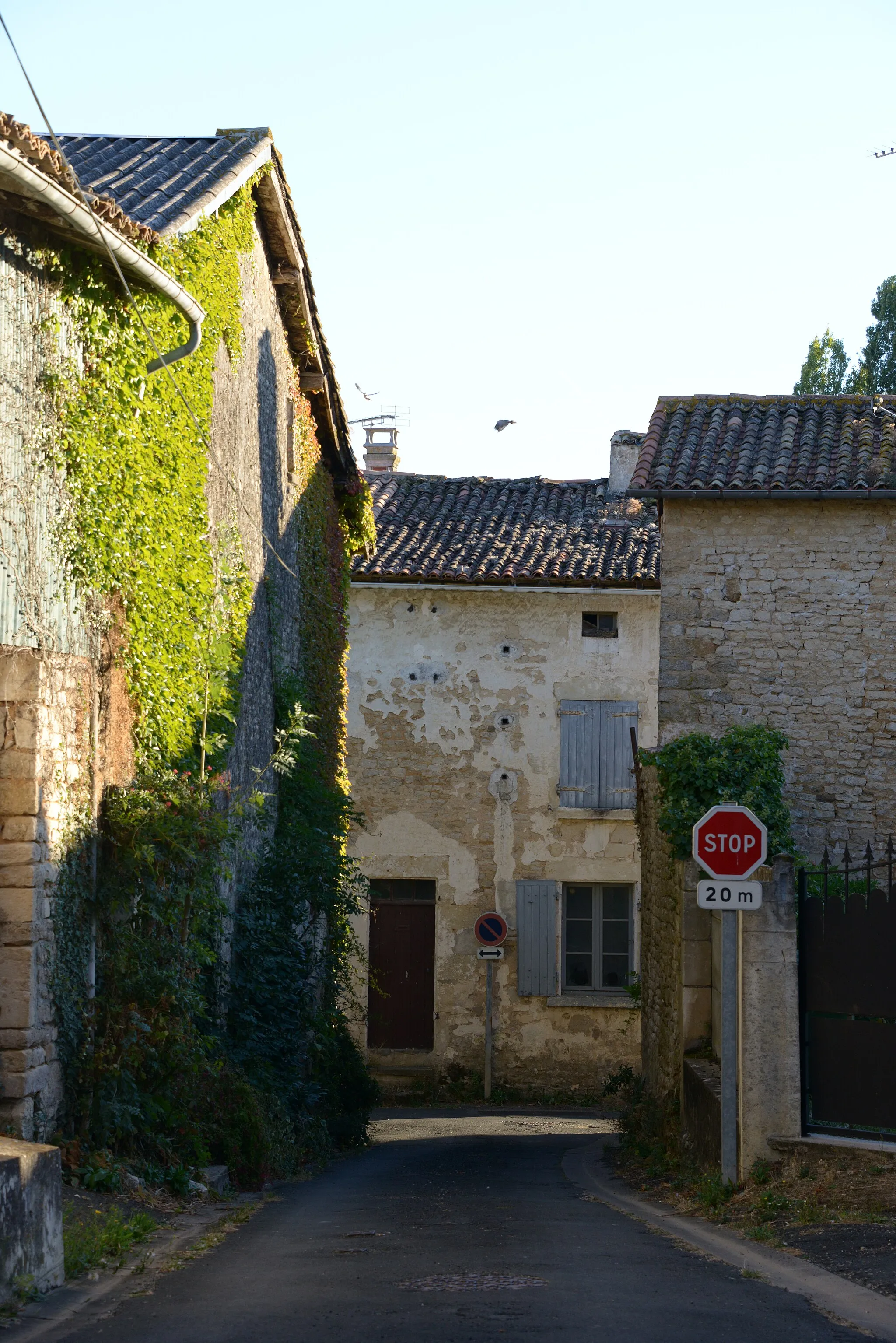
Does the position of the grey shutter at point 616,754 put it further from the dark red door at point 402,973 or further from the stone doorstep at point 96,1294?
the stone doorstep at point 96,1294

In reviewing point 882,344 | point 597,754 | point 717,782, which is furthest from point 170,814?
point 882,344

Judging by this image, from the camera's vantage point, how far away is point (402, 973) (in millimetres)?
20922

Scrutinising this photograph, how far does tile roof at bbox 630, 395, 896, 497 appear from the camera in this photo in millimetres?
14062

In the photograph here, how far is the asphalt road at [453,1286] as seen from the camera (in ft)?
16.4

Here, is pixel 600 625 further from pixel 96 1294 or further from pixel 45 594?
pixel 96 1294

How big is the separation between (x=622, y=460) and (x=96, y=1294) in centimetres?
1917

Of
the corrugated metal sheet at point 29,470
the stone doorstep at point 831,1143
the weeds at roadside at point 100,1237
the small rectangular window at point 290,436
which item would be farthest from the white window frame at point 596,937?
the weeds at roadside at point 100,1237

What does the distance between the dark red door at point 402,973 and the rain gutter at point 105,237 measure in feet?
39.7

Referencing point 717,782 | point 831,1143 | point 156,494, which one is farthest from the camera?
point 717,782

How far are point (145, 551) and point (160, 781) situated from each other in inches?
59.9

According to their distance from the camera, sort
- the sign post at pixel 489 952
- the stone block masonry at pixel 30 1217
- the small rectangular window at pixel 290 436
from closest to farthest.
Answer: the stone block masonry at pixel 30 1217 < the small rectangular window at pixel 290 436 < the sign post at pixel 489 952

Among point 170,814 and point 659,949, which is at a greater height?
point 170,814

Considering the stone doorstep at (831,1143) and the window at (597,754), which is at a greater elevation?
the window at (597,754)

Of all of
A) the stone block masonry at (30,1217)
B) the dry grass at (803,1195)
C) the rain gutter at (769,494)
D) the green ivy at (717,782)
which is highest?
the rain gutter at (769,494)
